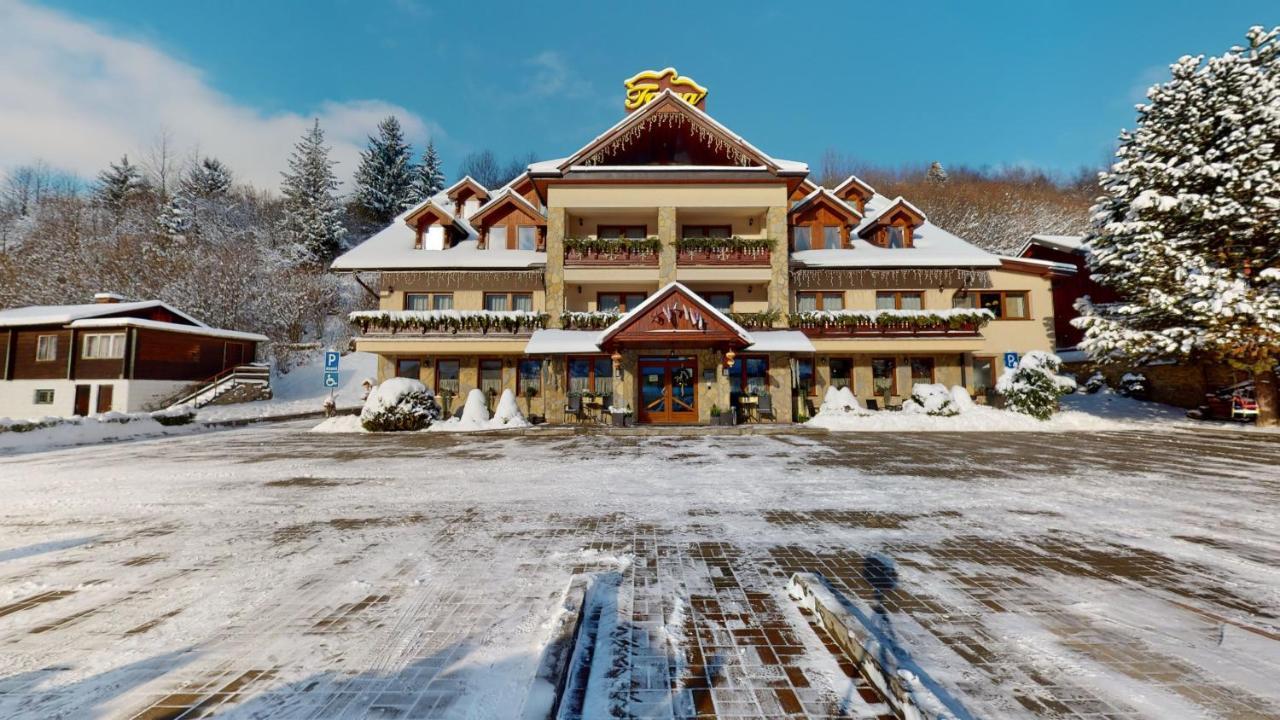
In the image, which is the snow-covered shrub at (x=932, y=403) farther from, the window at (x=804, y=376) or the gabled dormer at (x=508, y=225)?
the gabled dormer at (x=508, y=225)

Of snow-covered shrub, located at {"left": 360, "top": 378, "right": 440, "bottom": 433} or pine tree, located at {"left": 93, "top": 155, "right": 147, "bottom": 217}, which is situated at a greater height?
pine tree, located at {"left": 93, "top": 155, "right": 147, "bottom": 217}

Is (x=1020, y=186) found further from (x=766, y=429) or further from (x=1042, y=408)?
(x=766, y=429)

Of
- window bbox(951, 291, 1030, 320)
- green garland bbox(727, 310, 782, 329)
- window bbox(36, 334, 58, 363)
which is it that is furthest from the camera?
window bbox(36, 334, 58, 363)

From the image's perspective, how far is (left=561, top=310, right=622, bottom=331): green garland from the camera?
850 inches

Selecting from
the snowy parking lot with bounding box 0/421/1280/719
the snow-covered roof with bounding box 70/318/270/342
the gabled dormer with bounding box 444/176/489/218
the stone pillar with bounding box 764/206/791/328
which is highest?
the gabled dormer with bounding box 444/176/489/218

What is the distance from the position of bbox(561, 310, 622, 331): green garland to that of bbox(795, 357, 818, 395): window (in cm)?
876

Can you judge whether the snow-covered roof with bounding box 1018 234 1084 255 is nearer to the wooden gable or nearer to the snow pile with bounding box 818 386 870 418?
the snow pile with bounding box 818 386 870 418

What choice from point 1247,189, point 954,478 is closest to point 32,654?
point 954,478

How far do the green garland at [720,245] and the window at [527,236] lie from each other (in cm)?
760

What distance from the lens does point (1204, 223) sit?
58.4ft

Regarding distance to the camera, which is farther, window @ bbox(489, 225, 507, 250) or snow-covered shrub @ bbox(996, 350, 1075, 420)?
window @ bbox(489, 225, 507, 250)

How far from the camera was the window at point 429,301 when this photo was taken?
78.1 ft

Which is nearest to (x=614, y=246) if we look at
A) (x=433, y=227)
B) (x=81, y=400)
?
(x=433, y=227)

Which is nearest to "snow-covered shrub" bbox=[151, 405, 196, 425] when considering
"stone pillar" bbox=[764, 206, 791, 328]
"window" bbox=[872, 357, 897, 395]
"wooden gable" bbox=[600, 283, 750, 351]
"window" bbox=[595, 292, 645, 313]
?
"wooden gable" bbox=[600, 283, 750, 351]
